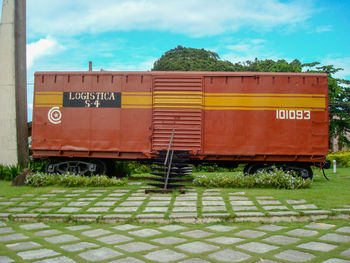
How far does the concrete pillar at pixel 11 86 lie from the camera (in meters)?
10.6

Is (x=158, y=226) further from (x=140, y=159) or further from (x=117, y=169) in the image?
(x=117, y=169)

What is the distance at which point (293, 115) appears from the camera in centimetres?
912

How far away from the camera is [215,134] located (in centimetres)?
926

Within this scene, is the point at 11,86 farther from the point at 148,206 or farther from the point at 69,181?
the point at 148,206

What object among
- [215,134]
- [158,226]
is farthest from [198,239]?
[215,134]

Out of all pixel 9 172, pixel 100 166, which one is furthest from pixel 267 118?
pixel 9 172

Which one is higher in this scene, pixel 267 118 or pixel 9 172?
pixel 267 118

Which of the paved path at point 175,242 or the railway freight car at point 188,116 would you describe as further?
the railway freight car at point 188,116

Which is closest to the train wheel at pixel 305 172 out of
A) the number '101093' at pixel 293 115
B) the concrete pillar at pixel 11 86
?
the number '101093' at pixel 293 115

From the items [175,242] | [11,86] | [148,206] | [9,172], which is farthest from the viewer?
[11,86]

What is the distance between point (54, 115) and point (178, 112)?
12.2 ft

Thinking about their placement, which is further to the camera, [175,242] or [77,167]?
[77,167]

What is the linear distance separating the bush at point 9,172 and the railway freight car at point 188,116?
2.78 ft

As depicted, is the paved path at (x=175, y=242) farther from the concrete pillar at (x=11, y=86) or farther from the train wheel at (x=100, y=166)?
the concrete pillar at (x=11, y=86)
